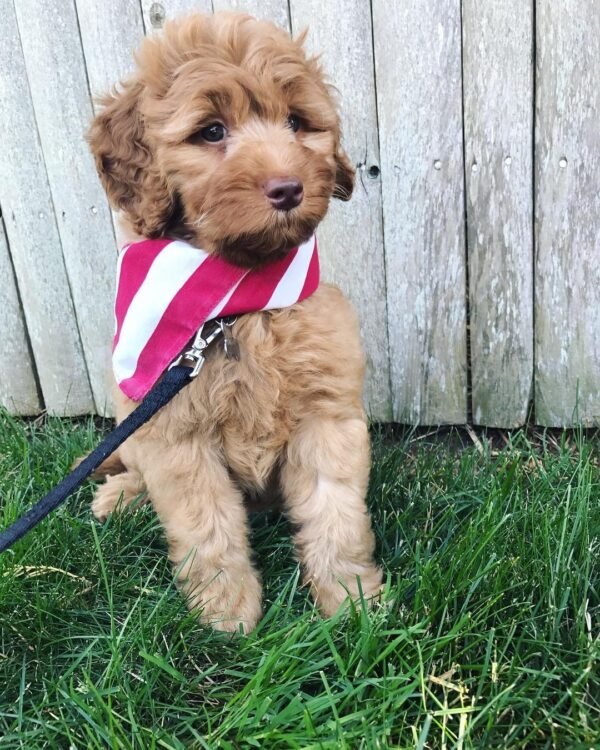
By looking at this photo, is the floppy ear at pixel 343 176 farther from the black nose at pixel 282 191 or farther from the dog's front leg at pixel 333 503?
the dog's front leg at pixel 333 503

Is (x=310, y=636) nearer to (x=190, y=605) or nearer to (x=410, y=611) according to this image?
(x=410, y=611)

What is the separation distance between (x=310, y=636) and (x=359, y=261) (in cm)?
172

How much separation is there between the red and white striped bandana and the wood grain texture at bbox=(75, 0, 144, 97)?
1.24 metres

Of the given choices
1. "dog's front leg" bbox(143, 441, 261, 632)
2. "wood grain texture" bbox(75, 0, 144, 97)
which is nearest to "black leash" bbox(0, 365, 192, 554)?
"dog's front leg" bbox(143, 441, 261, 632)

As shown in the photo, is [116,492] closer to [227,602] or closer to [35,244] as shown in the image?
[227,602]

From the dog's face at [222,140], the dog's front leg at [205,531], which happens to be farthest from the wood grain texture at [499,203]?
the dog's front leg at [205,531]

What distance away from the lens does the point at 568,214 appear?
2.98 m

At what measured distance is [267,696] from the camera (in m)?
1.82

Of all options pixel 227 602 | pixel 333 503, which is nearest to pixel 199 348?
pixel 333 503

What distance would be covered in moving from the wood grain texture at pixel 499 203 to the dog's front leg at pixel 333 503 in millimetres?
1096

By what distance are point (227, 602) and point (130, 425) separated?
2.30 ft

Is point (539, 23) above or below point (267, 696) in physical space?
above

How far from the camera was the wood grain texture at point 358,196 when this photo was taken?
2922 millimetres

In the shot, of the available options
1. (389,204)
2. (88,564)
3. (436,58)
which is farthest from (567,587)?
(436,58)
